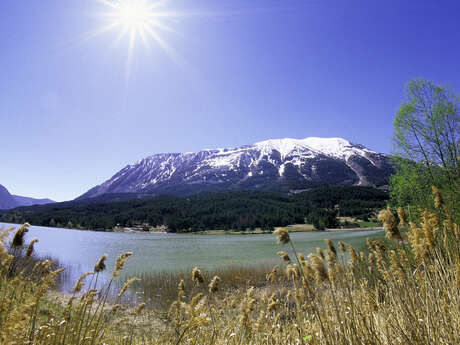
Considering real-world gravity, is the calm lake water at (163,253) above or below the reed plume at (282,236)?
below

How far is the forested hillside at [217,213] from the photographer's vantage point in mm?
136375

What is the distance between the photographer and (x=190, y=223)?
13750 centimetres

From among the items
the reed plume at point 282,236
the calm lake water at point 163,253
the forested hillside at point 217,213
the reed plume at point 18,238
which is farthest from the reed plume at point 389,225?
the forested hillside at point 217,213

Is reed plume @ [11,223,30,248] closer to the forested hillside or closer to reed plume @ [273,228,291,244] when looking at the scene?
reed plume @ [273,228,291,244]

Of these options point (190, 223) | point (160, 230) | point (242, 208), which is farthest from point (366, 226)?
point (160, 230)

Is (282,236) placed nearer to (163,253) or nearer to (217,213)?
(163,253)

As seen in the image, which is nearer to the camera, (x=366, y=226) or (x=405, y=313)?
(x=405, y=313)

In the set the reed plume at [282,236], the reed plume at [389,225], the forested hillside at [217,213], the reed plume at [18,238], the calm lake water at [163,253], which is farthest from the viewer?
the forested hillside at [217,213]

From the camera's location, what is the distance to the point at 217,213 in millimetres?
154000

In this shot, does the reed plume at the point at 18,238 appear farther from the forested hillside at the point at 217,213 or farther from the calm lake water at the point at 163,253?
the forested hillside at the point at 217,213

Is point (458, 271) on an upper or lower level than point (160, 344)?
upper

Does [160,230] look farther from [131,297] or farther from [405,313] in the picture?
[405,313]

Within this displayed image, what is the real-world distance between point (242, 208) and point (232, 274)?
142991 millimetres

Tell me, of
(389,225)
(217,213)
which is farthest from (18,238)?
(217,213)
